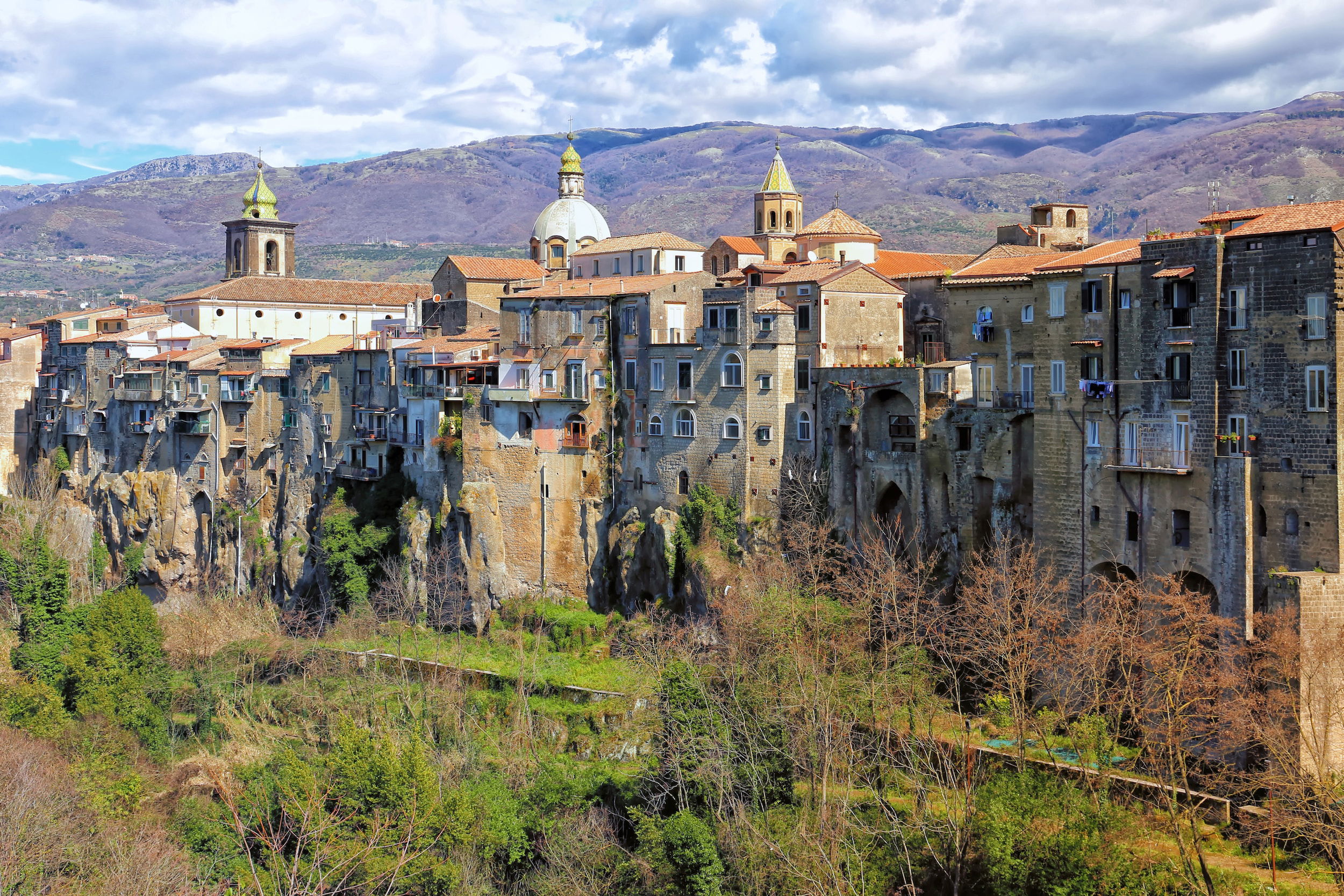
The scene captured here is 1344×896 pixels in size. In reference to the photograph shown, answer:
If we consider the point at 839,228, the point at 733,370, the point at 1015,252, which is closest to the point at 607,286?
the point at 733,370

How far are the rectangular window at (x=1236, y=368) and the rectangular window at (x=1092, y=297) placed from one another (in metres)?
5.15

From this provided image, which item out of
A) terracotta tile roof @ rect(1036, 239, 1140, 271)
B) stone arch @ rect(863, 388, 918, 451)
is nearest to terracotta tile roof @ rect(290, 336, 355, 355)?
stone arch @ rect(863, 388, 918, 451)

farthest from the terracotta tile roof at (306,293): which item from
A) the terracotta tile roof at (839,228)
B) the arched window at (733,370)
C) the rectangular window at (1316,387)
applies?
the rectangular window at (1316,387)

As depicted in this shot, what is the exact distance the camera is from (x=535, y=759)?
52031mm

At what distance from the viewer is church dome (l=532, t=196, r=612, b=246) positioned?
92.0 meters

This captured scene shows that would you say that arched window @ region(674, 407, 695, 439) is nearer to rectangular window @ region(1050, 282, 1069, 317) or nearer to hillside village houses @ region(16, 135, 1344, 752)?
hillside village houses @ region(16, 135, 1344, 752)

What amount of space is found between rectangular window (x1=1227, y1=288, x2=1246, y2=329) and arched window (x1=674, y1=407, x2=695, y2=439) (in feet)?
80.4

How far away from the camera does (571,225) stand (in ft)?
303

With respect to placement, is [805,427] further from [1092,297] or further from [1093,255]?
[1092,297]

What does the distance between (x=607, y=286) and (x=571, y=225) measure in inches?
986

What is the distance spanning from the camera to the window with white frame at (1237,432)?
42781 mm

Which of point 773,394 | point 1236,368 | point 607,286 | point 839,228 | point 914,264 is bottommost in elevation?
point 773,394

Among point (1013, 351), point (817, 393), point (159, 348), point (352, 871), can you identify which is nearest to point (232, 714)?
point (352, 871)

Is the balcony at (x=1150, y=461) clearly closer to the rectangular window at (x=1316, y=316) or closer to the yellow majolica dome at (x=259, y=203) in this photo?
the rectangular window at (x=1316, y=316)
